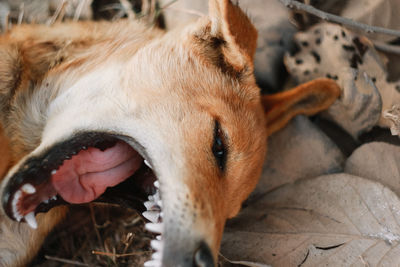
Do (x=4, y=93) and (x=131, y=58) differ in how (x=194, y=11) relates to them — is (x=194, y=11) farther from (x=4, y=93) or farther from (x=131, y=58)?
(x=4, y=93)

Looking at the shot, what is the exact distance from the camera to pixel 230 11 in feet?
7.16

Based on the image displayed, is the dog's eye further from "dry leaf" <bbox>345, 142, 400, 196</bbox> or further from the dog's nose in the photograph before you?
"dry leaf" <bbox>345, 142, 400, 196</bbox>

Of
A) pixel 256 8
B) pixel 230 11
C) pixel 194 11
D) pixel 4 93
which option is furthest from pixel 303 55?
pixel 4 93

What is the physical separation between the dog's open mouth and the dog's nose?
0.45 metres

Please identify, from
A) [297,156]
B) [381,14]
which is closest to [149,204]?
[297,156]

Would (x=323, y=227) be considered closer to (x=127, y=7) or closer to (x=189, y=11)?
(x=189, y=11)

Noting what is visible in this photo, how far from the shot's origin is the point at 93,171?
2.55m

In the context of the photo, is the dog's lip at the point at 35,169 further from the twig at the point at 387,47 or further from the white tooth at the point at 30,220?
the twig at the point at 387,47

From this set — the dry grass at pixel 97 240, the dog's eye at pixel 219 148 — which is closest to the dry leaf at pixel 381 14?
the dog's eye at pixel 219 148

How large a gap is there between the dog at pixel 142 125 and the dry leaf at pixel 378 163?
45 cm

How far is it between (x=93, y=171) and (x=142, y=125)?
2.05 ft

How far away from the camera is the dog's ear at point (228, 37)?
2191 mm

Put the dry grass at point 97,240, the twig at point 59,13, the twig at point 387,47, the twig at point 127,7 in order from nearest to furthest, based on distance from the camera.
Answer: the dry grass at point 97,240 → the twig at point 387,47 → the twig at point 59,13 → the twig at point 127,7

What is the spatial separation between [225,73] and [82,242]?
5.27 ft
